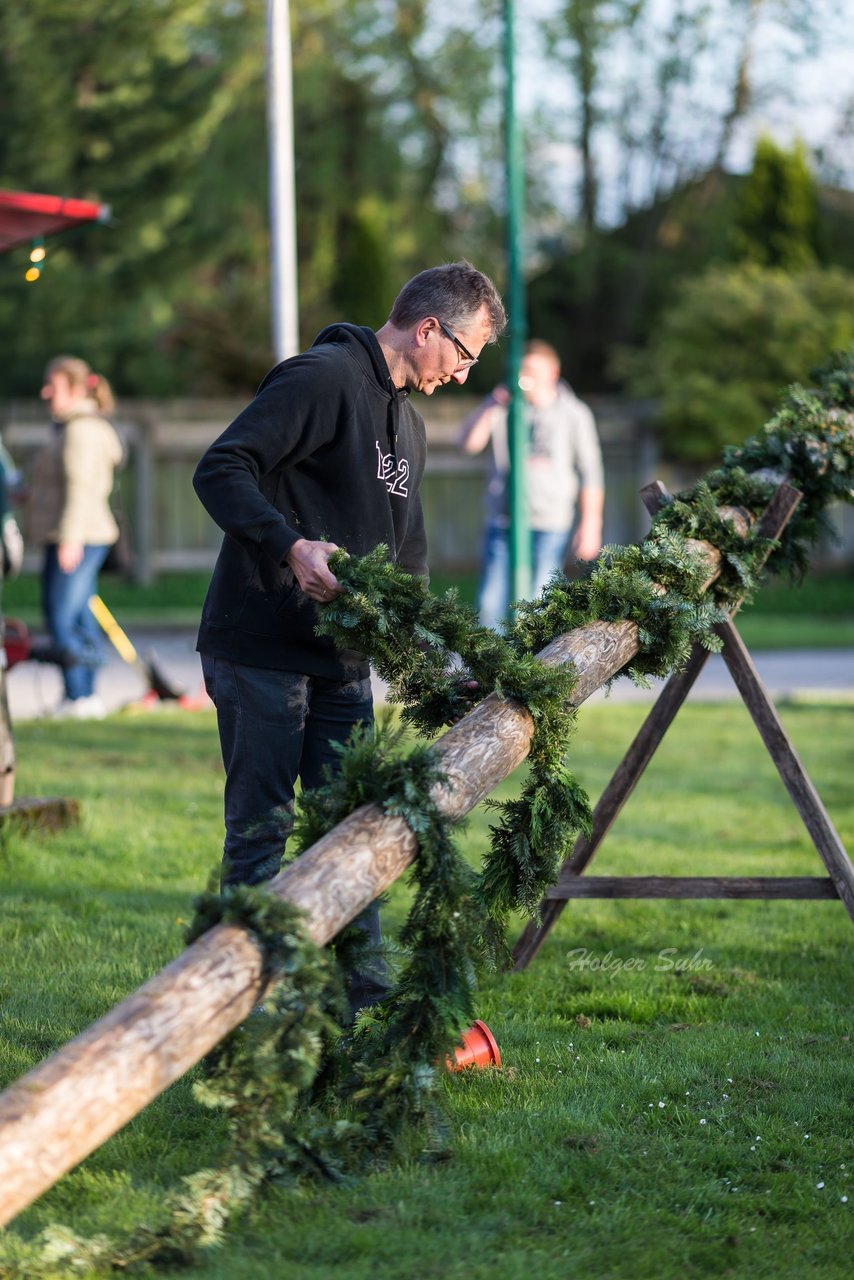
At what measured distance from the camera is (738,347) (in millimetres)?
21812

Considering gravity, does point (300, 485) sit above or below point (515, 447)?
below

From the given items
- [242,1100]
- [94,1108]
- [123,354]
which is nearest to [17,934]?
[242,1100]

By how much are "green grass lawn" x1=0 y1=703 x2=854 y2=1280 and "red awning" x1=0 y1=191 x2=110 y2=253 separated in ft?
9.57

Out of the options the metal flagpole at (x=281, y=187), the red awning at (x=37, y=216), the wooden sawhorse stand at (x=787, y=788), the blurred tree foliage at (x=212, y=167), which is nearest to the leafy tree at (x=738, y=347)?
the blurred tree foliage at (x=212, y=167)

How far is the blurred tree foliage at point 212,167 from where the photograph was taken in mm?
21875

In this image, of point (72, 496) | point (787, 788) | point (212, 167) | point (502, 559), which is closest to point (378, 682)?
point (502, 559)

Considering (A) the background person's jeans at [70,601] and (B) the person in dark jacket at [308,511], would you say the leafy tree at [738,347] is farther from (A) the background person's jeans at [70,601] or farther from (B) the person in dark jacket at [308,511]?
(B) the person in dark jacket at [308,511]

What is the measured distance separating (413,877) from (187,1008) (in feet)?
2.67

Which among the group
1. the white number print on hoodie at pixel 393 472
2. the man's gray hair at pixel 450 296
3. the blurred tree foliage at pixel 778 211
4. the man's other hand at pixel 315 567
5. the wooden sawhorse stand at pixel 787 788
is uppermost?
the blurred tree foliage at pixel 778 211

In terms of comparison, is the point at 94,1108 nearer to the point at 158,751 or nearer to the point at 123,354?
the point at 158,751

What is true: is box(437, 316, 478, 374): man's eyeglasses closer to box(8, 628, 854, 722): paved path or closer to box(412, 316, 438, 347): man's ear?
box(412, 316, 438, 347): man's ear

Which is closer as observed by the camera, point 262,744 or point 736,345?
point 262,744

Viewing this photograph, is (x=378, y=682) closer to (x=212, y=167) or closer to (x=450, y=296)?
(x=450, y=296)

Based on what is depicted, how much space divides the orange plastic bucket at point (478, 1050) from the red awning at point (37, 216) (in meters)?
4.78
